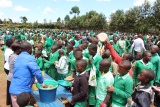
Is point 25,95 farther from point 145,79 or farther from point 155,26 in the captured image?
point 155,26

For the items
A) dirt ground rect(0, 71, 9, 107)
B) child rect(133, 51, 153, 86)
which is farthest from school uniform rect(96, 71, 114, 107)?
dirt ground rect(0, 71, 9, 107)

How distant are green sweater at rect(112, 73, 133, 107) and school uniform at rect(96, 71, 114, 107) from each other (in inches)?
5.3

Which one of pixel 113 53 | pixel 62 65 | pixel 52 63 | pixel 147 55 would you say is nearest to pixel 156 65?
pixel 147 55

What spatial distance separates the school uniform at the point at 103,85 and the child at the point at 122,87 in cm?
13

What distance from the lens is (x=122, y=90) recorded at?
342 cm

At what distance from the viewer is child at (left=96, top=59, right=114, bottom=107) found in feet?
12.0

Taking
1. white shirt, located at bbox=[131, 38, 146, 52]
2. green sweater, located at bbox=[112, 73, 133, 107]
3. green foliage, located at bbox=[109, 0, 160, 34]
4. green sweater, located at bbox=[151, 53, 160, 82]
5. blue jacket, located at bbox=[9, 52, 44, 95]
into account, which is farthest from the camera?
green foliage, located at bbox=[109, 0, 160, 34]

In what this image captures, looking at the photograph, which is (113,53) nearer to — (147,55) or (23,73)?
(147,55)

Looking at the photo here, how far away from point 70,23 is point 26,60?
187 feet

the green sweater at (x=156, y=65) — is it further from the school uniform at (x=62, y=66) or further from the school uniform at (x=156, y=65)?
the school uniform at (x=62, y=66)

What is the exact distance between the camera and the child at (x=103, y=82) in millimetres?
3643

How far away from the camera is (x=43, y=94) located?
4.00m

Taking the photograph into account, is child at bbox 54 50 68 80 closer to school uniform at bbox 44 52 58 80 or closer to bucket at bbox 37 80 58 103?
school uniform at bbox 44 52 58 80

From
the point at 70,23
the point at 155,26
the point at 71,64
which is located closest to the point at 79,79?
the point at 71,64
